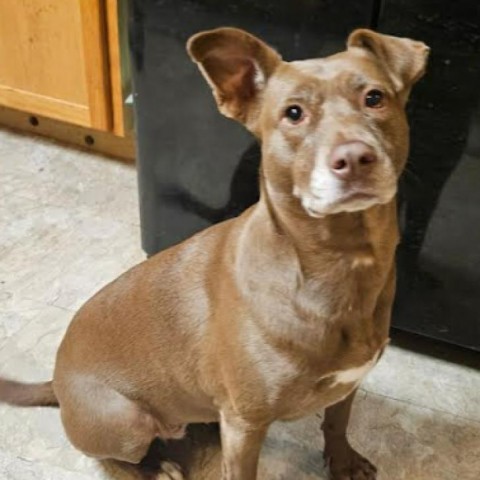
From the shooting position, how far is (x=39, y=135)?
2979 millimetres

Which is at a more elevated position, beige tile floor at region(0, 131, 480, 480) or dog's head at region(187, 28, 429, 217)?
dog's head at region(187, 28, 429, 217)

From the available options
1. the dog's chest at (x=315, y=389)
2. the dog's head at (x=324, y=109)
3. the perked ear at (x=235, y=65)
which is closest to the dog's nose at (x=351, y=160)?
the dog's head at (x=324, y=109)

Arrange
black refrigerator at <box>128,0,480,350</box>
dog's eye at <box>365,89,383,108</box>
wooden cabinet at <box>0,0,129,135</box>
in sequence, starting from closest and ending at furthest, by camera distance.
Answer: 1. dog's eye at <box>365,89,383,108</box>
2. black refrigerator at <box>128,0,480,350</box>
3. wooden cabinet at <box>0,0,129,135</box>

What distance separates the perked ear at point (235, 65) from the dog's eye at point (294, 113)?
104 mm

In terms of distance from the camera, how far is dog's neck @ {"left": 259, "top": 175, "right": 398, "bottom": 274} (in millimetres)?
1371

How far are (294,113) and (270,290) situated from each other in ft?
1.05

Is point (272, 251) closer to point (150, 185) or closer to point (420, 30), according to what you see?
point (420, 30)

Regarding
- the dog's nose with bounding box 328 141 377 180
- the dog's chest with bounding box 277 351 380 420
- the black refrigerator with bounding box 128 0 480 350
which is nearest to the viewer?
the dog's nose with bounding box 328 141 377 180

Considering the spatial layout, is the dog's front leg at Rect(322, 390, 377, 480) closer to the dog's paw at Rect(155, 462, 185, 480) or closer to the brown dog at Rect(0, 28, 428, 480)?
the brown dog at Rect(0, 28, 428, 480)

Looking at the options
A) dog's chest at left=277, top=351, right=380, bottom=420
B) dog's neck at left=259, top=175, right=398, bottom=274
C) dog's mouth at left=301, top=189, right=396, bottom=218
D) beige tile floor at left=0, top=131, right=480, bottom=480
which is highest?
dog's mouth at left=301, top=189, right=396, bottom=218

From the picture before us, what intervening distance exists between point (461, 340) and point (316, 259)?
806mm

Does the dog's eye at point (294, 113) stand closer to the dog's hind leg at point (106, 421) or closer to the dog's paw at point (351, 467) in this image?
the dog's hind leg at point (106, 421)

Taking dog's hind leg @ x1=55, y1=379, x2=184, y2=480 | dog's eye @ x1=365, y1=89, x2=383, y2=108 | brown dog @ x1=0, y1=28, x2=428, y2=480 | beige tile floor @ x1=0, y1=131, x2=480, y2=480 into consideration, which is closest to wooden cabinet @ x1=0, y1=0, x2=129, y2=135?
beige tile floor @ x1=0, y1=131, x2=480, y2=480

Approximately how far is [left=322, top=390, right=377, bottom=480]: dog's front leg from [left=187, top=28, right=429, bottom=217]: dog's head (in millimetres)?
601
